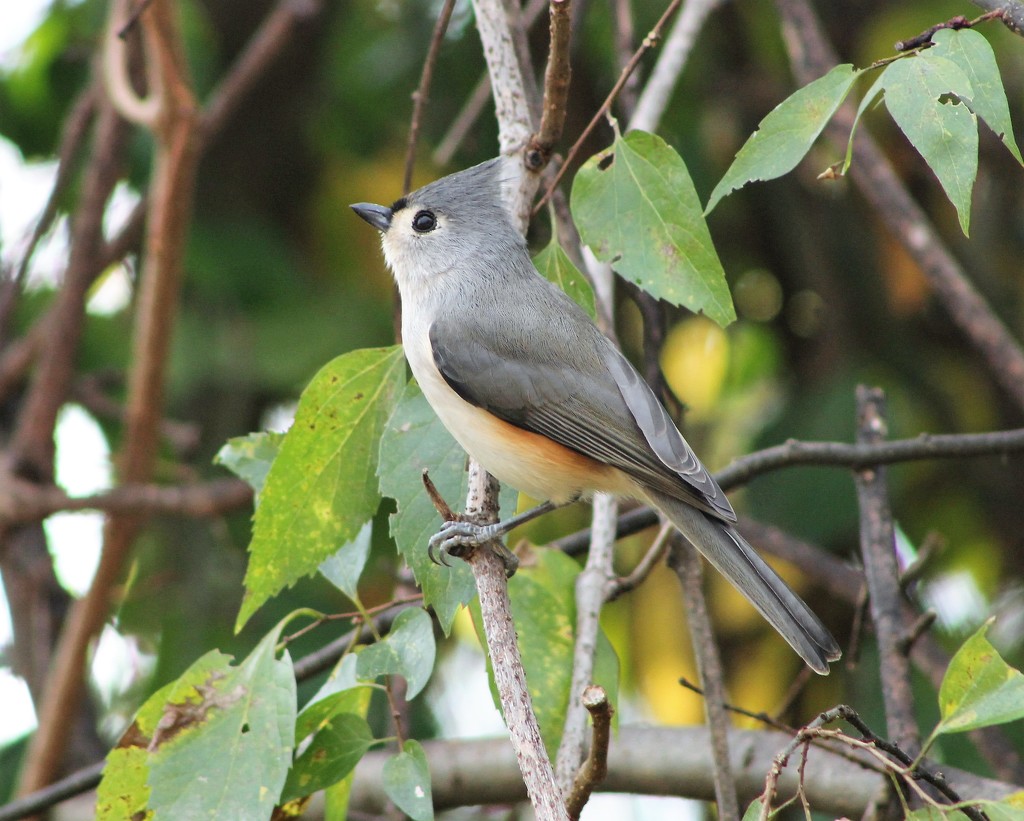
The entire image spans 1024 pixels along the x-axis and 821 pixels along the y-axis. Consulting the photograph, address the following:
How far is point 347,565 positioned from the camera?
2.27 metres

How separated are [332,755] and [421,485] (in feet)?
1.61

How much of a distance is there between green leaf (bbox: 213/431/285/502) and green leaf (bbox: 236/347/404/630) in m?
0.19

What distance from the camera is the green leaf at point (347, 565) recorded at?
2.23 metres

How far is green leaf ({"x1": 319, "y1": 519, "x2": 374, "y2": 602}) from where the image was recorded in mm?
2230

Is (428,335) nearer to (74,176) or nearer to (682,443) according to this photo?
(682,443)

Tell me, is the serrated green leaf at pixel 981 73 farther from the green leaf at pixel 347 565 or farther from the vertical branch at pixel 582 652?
the green leaf at pixel 347 565

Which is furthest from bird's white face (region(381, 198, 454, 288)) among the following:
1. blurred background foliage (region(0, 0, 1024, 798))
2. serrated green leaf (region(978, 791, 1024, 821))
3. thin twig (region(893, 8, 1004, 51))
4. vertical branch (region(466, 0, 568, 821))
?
serrated green leaf (region(978, 791, 1024, 821))

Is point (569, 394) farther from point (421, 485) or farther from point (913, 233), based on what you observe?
point (913, 233)

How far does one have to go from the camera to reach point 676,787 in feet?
8.78

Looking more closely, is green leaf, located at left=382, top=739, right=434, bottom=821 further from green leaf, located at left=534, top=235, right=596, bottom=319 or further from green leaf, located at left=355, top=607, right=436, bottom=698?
green leaf, located at left=534, top=235, right=596, bottom=319

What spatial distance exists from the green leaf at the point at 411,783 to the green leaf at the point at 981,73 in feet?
4.12

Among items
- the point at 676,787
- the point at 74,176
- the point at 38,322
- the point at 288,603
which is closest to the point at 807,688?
the point at 676,787

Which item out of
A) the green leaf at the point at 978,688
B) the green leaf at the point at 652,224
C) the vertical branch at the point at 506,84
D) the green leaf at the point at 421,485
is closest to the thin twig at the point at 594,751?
the green leaf at the point at 421,485

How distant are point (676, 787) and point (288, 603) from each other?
1.42 meters
